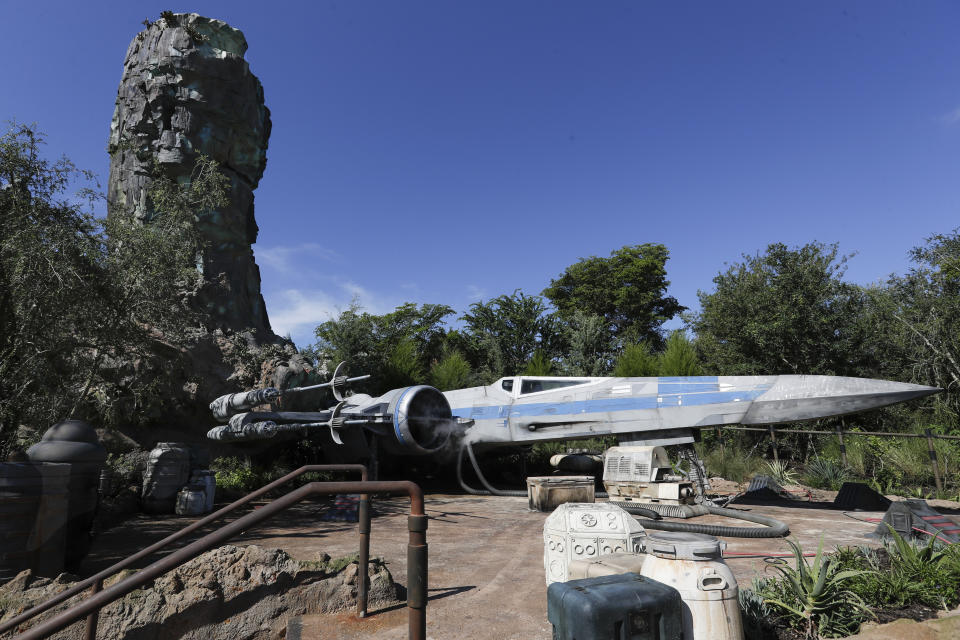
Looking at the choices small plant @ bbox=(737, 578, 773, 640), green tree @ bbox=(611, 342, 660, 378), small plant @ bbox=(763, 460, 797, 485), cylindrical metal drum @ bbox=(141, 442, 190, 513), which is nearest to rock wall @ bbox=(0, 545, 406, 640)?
small plant @ bbox=(737, 578, 773, 640)

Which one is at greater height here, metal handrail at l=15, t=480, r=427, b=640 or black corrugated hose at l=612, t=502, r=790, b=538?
metal handrail at l=15, t=480, r=427, b=640

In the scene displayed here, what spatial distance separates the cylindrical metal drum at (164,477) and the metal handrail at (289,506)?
9.07 m

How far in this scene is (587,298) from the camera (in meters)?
38.4

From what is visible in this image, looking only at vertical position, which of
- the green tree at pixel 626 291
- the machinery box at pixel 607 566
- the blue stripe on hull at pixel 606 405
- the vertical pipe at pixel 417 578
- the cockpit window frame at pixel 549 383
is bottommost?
the machinery box at pixel 607 566

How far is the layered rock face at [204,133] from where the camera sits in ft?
71.1

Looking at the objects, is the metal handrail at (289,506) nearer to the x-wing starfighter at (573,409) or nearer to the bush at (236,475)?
the x-wing starfighter at (573,409)

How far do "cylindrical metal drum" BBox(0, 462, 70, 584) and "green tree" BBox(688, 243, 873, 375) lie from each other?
23.6m

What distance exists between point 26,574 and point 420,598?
349cm

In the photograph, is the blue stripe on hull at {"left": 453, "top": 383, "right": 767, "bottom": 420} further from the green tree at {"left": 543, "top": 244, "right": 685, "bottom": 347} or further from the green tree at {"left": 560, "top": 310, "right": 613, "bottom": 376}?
the green tree at {"left": 543, "top": 244, "right": 685, "bottom": 347}

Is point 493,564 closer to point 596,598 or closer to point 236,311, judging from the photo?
point 596,598

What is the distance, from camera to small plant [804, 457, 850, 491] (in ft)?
46.0

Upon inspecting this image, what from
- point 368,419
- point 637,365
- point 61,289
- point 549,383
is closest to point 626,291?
point 637,365

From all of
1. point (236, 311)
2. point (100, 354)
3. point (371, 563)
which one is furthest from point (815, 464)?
point (236, 311)

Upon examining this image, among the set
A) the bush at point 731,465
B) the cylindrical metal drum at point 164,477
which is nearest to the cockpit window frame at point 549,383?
the bush at point 731,465
